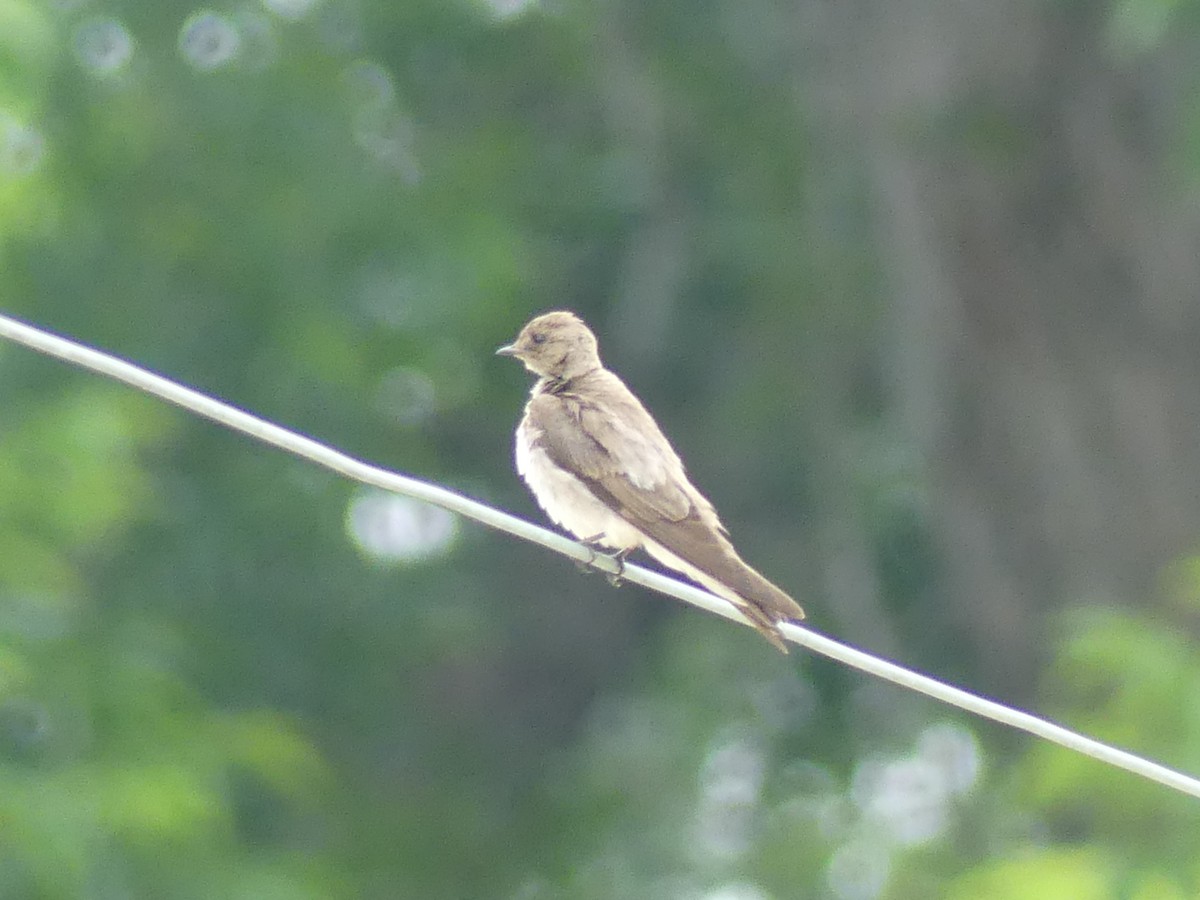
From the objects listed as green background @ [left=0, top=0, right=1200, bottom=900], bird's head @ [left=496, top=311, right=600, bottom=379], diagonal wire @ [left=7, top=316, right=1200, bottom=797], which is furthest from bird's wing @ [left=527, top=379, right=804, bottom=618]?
green background @ [left=0, top=0, right=1200, bottom=900]

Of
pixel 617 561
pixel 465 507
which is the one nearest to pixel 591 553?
pixel 617 561

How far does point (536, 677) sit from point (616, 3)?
561 cm

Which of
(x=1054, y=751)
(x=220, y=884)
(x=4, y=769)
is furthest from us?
(x=220, y=884)

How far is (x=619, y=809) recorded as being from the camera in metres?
16.8

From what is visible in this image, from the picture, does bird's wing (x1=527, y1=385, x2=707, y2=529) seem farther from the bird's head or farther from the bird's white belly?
the bird's head

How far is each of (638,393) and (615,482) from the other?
33.2 feet

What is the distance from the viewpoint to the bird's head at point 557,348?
8.10 meters

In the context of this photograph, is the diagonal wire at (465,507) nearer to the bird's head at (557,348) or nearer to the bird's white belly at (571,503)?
the bird's white belly at (571,503)

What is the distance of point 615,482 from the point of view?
705cm

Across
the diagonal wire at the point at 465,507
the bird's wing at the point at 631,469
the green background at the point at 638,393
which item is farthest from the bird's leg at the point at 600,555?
the green background at the point at 638,393

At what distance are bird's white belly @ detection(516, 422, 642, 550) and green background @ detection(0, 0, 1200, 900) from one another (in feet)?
9.02

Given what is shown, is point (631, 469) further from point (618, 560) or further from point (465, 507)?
point (465, 507)

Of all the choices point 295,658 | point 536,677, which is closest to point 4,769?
point 295,658

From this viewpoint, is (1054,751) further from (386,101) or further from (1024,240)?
(386,101)
